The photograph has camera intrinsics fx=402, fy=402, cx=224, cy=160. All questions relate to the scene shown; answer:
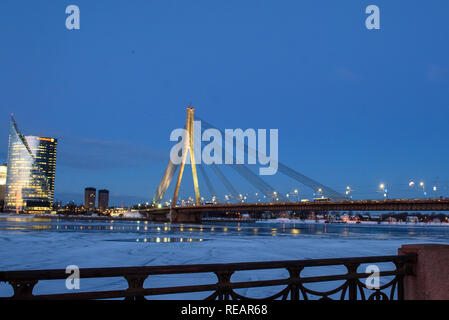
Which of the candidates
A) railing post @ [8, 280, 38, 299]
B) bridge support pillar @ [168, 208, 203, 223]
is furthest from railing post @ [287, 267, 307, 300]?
bridge support pillar @ [168, 208, 203, 223]

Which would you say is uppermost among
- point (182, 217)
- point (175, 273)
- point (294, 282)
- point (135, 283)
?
point (175, 273)

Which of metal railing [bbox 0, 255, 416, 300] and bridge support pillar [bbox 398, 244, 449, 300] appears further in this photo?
bridge support pillar [bbox 398, 244, 449, 300]

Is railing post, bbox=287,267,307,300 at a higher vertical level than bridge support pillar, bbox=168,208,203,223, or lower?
higher

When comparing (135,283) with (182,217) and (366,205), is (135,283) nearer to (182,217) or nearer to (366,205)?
(366,205)

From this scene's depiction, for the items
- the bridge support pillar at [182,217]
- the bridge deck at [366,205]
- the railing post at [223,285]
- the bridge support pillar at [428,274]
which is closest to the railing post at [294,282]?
the railing post at [223,285]

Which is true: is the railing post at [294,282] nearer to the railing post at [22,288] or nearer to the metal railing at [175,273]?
the metal railing at [175,273]

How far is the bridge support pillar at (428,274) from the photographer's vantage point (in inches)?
204

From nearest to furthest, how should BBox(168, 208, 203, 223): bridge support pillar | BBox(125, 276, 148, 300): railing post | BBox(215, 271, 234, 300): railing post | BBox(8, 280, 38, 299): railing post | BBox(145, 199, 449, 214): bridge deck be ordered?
BBox(8, 280, 38, 299): railing post → BBox(125, 276, 148, 300): railing post → BBox(215, 271, 234, 300): railing post → BBox(145, 199, 449, 214): bridge deck → BBox(168, 208, 203, 223): bridge support pillar

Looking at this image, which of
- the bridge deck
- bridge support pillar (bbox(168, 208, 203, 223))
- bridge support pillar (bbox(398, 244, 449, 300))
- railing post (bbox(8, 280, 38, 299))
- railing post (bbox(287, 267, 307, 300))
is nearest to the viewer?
railing post (bbox(8, 280, 38, 299))

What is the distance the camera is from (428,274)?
5.35 meters

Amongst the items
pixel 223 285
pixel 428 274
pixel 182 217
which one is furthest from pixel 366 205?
pixel 223 285

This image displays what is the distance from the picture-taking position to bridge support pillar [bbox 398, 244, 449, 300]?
5184 mm

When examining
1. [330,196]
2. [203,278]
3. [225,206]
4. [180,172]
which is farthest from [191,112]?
[203,278]

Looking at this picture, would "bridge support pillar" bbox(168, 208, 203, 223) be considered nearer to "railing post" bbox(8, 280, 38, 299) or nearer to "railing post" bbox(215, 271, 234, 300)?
"railing post" bbox(215, 271, 234, 300)
